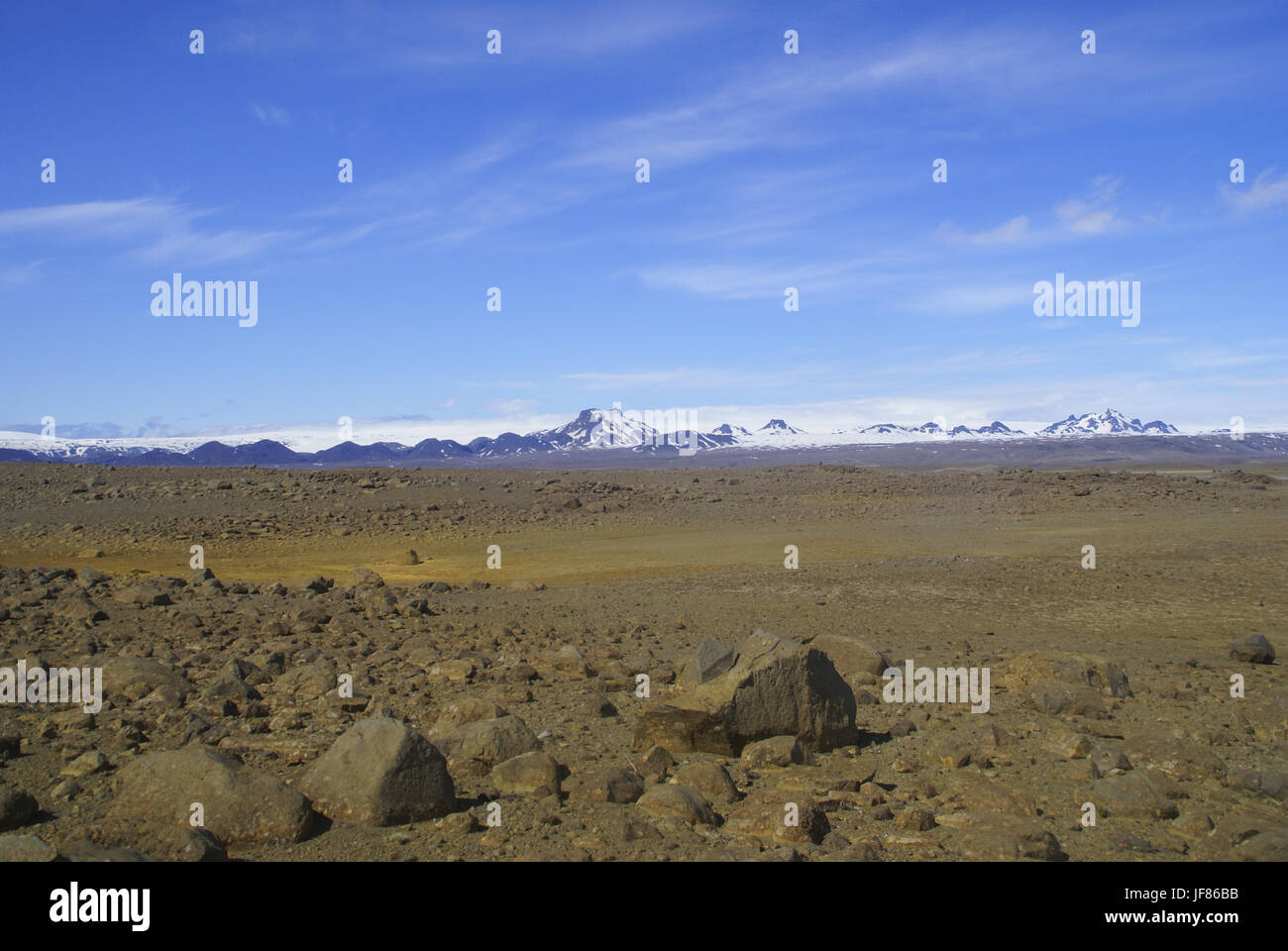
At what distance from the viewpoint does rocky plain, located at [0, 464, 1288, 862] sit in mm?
5969

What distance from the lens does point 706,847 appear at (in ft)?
19.3

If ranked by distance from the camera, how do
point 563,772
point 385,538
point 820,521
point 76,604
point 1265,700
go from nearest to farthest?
point 563,772, point 1265,700, point 76,604, point 385,538, point 820,521

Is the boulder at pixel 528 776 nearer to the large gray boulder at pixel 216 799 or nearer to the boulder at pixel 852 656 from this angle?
the large gray boulder at pixel 216 799

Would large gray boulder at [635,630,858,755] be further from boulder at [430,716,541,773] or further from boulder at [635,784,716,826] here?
boulder at [635,784,716,826]

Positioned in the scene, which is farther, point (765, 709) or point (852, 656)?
point (852, 656)

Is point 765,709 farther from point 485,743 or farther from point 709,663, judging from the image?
point 485,743

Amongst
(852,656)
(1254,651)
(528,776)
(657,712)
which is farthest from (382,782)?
(1254,651)

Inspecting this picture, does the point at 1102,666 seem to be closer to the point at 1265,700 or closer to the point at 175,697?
the point at 1265,700

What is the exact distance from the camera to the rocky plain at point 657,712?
19.6 ft

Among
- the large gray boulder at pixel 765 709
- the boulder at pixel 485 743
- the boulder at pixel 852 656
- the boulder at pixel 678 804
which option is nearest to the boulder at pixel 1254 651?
the boulder at pixel 852 656

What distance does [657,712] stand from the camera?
7984 millimetres

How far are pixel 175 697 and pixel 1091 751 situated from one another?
25.9ft

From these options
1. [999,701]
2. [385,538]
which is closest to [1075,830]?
[999,701]

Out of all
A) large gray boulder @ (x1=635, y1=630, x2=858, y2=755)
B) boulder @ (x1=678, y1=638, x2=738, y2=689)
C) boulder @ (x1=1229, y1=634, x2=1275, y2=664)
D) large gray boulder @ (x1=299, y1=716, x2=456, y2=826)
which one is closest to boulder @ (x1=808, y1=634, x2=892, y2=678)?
boulder @ (x1=678, y1=638, x2=738, y2=689)
